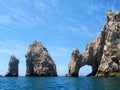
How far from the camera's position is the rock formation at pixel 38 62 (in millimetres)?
159650

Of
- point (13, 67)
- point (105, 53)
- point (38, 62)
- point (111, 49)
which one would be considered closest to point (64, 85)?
point (111, 49)

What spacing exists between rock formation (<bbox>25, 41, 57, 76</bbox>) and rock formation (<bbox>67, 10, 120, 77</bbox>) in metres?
14.8

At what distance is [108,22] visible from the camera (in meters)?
138

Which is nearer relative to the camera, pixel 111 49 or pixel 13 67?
pixel 111 49

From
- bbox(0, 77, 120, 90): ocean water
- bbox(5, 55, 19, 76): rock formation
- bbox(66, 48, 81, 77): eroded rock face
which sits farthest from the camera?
bbox(5, 55, 19, 76): rock formation

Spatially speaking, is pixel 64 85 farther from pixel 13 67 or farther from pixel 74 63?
pixel 13 67

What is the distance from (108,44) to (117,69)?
1661cm

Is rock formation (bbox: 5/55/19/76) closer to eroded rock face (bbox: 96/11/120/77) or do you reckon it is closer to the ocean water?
eroded rock face (bbox: 96/11/120/77)

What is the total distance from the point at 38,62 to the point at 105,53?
1911 inches

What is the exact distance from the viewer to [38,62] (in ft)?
534

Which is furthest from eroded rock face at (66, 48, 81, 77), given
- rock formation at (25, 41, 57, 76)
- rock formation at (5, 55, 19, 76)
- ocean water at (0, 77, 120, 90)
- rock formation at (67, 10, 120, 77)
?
ocean water at (0, 77, 120, 90)

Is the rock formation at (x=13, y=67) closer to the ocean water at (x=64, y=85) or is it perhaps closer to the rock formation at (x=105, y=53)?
the rock formation at (x=105, y=53)

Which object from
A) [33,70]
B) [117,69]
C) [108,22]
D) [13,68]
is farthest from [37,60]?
[117,69]

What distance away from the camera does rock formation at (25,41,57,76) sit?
15965cm
